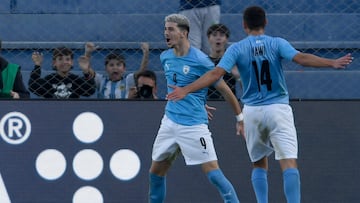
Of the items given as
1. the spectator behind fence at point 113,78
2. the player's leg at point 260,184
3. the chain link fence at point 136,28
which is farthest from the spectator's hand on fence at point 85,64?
the player's leg at point 260,184

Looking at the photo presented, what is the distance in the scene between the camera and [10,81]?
31.1 ft

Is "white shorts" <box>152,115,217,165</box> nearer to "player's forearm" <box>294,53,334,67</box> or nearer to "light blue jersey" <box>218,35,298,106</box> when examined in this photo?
"light blue jersey" <box>218,35,298,106</box>

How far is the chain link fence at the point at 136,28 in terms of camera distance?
1071 cm

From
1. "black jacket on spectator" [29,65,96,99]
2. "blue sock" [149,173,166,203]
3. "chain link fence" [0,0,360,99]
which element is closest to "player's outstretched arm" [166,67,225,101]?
"blue sock" [149,173,166,203]

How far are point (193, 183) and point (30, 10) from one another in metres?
3.46

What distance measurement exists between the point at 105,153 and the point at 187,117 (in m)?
1.53

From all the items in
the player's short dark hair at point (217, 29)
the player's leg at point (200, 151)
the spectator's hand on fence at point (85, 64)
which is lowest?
the player's leg at point (200, 151)

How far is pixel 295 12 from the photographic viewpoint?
37.2 feet

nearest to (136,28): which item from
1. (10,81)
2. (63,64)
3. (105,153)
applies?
(63,64)

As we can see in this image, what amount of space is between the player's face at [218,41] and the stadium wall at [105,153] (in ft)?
2.11

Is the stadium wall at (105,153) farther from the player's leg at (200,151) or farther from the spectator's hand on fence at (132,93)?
the player's leg at (200,151)

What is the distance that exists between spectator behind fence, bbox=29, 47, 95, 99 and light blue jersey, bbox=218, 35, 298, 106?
7.03ft

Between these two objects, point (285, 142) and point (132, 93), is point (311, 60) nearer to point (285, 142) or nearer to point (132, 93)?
point (285, 142)

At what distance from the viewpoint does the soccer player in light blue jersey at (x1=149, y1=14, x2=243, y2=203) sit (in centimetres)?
805
